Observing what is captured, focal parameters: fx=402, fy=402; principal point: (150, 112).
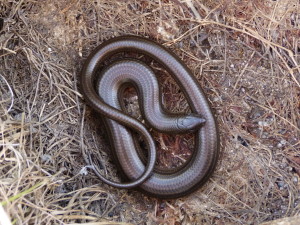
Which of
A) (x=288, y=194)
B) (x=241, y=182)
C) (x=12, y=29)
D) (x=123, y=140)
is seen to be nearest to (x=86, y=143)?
(x=123, y=140)

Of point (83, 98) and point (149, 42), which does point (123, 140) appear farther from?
point (149, 42)

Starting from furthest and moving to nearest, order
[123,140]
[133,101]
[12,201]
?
[133,101], [123,140], [12,201]

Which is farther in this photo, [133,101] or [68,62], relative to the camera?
[133,101]

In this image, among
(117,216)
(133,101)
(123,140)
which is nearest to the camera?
(117,216)

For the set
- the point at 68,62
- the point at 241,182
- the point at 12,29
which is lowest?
the point at 241,182
